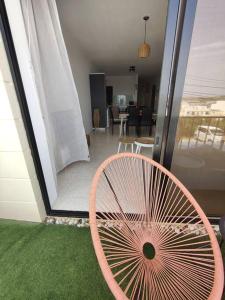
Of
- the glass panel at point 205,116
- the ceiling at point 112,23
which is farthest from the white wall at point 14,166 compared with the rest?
the ceiling at point 112,23

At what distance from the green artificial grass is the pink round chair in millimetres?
237

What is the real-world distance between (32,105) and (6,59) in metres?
0.33

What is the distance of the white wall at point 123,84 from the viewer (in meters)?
8.23

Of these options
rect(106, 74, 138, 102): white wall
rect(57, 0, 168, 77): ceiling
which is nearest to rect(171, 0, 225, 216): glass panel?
rect(57, 0, 168, 77): ceiling

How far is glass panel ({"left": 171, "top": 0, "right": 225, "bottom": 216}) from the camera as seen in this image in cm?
93

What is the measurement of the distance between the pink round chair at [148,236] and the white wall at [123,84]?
8094mm

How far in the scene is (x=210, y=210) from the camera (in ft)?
4.84

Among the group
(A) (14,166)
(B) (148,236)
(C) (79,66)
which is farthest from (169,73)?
(C) (79,66)

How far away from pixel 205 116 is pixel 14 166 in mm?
1524

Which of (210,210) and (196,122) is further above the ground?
(196,122)

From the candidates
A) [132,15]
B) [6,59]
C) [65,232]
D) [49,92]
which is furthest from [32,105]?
[132,15]

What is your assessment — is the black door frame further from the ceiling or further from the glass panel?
the ceiling

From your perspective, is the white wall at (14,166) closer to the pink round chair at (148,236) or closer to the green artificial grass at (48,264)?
the green artificial grass at (48,264)

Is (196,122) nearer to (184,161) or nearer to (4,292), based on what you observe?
(184,161)
